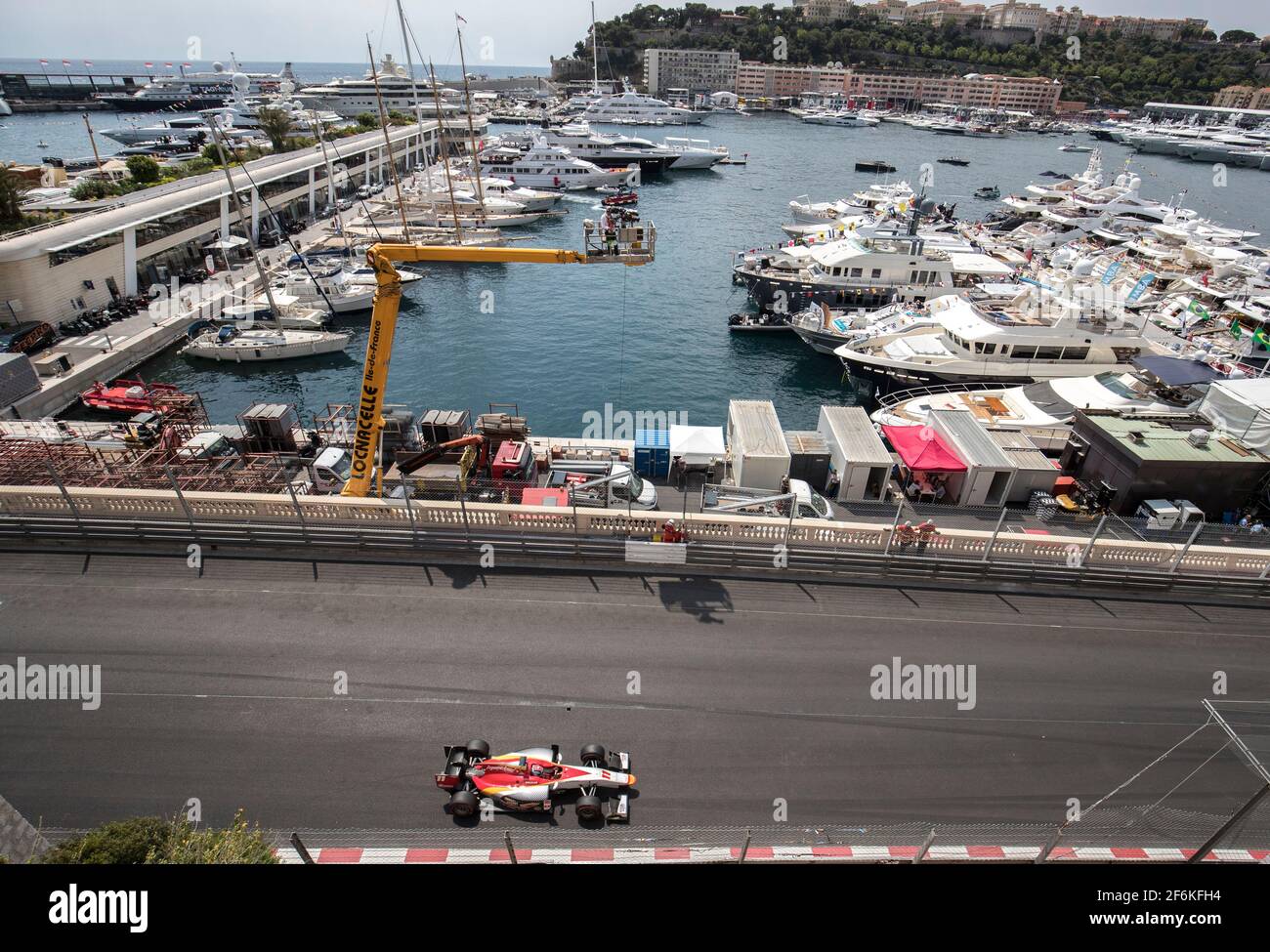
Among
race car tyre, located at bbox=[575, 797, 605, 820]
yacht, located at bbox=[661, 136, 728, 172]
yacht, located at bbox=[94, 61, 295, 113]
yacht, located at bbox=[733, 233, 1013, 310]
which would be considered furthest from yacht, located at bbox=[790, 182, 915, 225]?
yacht, located at bbox=[94, 61, 295, 113]

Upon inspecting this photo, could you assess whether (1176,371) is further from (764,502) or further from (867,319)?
(764,502)

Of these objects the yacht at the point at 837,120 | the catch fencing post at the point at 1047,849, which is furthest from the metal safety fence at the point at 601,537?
the yacht at the point at 837,120

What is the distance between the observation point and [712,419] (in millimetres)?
38719

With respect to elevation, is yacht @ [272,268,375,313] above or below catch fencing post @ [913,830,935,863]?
above

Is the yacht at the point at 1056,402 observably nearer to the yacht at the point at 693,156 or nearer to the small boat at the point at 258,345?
the small boat at the point at 258,345

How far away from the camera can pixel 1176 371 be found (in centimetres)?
2675

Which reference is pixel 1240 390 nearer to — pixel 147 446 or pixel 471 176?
pixel 147 446

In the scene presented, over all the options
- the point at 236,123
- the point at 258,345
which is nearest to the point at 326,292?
the point at 258,345

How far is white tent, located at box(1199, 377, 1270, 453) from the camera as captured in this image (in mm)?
21016

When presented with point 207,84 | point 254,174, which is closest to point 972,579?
point 254,174

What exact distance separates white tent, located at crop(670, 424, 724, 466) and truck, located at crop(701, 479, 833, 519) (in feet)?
5.64

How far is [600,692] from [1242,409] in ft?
79.7

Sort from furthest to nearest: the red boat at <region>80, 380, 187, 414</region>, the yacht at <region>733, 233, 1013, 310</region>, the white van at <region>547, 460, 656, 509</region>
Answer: the yacht at <region>733, 233, 1013, 310</region>
the red boat at <region>80, 380, 187, 414</region>
the white van at <region>547, 460, 656, 509</region>

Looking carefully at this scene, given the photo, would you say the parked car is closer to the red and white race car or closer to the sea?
the sea
